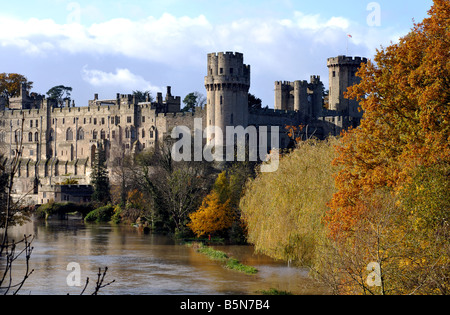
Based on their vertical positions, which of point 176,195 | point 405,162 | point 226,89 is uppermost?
point 226,89

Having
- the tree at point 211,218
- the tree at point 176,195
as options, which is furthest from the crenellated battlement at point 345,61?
the tree at point 211,218

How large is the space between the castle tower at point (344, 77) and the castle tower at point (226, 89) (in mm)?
16829

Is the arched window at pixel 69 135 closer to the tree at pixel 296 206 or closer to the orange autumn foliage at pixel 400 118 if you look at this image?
the tree at pixel 296 206

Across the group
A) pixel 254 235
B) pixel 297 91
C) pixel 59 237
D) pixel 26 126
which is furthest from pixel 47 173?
pixel 254 235

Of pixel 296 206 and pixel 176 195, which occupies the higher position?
pixel 176 195

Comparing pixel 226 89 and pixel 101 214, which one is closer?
pixel 101 214

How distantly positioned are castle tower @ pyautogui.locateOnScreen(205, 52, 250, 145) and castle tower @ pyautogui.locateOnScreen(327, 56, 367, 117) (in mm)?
16829

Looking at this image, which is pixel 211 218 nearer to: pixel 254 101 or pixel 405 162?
pixel 405 162

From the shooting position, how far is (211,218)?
46.1m

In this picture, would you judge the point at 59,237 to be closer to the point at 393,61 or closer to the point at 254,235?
the point at 254,235

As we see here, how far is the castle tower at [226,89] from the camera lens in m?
76.2

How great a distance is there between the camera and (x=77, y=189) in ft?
250

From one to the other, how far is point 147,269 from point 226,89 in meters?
45.7

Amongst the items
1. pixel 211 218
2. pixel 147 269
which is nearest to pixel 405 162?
pixel 147 269
